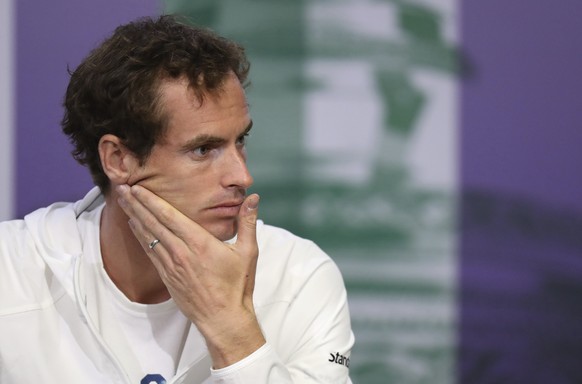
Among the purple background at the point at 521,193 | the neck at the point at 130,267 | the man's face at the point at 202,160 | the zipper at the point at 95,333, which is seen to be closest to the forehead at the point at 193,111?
the man's face at the point at 202,160

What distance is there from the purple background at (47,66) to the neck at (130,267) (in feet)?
2.39

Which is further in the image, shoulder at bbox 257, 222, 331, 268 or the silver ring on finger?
shoulder at bbox 257, 222, 331, 268

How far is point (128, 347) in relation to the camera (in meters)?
1.74

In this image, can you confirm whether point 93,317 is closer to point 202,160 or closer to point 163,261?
point 163,261

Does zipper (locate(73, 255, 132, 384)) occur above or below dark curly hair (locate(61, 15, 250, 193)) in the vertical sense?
below

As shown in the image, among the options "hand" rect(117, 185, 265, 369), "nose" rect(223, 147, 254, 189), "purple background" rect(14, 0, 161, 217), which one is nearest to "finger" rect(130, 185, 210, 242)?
"hand" rect(117, 185, 265, 369)

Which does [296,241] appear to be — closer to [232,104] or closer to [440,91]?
[232,104]

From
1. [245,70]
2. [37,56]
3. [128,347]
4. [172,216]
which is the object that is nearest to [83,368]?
[128,347]

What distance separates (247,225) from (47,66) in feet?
3.60

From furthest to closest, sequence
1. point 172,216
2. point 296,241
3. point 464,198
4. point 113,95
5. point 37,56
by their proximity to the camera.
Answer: point 464,198 < point 37,56 < point 296,241 < point 113,95 < point 172,216

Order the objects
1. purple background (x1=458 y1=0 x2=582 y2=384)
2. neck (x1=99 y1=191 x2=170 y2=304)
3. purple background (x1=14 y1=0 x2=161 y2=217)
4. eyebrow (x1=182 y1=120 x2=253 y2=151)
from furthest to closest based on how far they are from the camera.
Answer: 1. purple background (x1=458 y1=0 x2=582 y2=384)
2. purple background (x1=14 y1=0 x2=161 y2=217)
3. neck (x1=99 y1=191 x2=170 y2=304)
4. eyebrow (x1=182 y1=120 x2=253 y2=151)

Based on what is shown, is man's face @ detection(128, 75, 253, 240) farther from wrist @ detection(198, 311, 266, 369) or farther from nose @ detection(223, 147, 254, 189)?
wrist @ detection(198, 311, 266, 369)

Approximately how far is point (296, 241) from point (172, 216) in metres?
0.37

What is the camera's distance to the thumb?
5.41 feet
